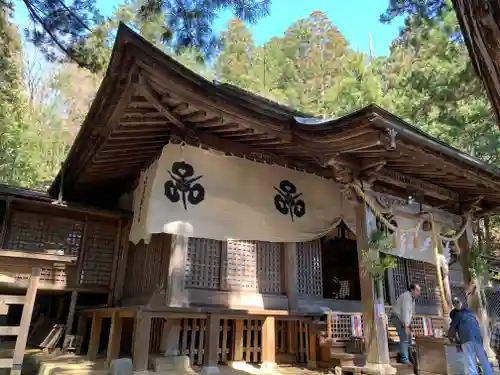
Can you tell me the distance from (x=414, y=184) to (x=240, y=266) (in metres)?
4.09

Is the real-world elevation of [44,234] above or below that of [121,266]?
above

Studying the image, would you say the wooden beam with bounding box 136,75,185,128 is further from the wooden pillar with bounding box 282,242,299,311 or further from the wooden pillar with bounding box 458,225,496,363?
the wooden pillar with bounding box 458,225,496,363

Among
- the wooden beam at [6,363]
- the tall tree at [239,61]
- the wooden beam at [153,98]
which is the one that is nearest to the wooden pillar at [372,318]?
the wooden beam at [153,98]

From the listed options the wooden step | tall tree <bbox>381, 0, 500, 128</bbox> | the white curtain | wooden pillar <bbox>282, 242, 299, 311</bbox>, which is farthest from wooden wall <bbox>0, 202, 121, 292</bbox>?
tall tree <bbox>381, 0, 500, 128</bbox>

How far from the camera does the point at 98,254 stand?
10.1 m

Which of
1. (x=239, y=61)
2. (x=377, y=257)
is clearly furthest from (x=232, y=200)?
(x=239, y=61)

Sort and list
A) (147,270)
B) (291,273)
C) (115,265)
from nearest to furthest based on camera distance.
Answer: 1. (291,273)
2. (147,270)
3. (115,265)

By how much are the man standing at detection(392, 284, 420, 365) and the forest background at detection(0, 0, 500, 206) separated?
161 inches

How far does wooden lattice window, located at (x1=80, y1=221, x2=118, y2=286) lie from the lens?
988 cm

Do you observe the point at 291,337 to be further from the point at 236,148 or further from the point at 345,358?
the point at 236,148

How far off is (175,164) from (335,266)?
9.47 meters

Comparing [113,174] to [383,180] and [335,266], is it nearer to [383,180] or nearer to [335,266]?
[383,180]

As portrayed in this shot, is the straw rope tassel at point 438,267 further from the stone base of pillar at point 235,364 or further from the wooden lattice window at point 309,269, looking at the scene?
the stone base of pillar at point 235,364

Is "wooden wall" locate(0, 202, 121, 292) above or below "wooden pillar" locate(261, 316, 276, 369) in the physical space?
above
